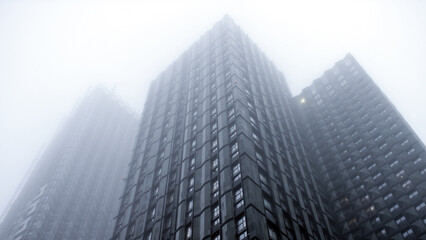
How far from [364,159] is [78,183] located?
74018 millimetres

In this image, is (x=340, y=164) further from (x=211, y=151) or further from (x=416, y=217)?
(x=211, y=151)

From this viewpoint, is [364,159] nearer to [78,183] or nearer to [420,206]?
[420,206]

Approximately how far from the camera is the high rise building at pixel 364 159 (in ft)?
171

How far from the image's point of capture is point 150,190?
57.5m

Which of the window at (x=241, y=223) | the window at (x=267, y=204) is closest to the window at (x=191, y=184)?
the window at (x=267, y=204)

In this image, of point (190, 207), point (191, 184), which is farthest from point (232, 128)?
point (190, 207)

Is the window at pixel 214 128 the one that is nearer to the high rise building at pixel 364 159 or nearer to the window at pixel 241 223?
the window at pixel 241 223

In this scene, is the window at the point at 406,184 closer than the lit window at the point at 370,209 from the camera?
Yes

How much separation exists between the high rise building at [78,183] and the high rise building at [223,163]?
1329 inches

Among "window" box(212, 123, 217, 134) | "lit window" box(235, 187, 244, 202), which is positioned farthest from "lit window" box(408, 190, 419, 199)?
"window" box(212, 123, 217, 134)

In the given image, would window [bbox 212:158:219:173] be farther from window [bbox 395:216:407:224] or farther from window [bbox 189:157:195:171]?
window [bbox 395:216:407:224]

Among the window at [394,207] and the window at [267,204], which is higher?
the window at [394,207]

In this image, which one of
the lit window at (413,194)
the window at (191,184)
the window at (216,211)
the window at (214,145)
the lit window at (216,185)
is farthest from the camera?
the lit window at (413,194)

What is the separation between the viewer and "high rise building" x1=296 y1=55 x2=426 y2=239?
5200cm
